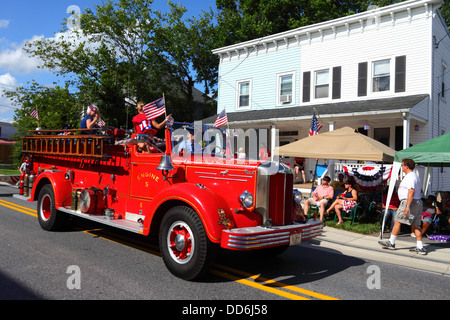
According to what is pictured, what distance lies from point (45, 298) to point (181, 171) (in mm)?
2354

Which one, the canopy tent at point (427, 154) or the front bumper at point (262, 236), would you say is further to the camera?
the canopy tent at point (427, 154)

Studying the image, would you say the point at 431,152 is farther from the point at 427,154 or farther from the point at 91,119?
the point at 91,119

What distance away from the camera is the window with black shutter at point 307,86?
1670 centimetres

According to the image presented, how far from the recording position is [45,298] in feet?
12.0

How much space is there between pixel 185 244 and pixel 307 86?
14.0 m

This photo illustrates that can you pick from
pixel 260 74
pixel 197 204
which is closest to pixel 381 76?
pixel 260 74

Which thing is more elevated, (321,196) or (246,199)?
(246,199)

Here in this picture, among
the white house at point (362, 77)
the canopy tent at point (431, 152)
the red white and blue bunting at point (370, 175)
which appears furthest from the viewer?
the white house at point (362, 77)

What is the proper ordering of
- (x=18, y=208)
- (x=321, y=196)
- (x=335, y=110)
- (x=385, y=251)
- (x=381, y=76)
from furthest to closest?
(x=381, y=76) < (x=335, y=110) < (x=321, y=196) < (x=18, y=208) < (x=385, y=251)

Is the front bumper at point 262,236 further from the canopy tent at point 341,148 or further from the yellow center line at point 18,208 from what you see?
the yellow center line at point 18,208

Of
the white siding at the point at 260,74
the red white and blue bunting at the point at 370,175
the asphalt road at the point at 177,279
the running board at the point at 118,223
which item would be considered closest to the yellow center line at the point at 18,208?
the asphalt road at the point at 177,279

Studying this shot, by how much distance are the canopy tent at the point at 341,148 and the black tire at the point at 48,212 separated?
6353 millimetres

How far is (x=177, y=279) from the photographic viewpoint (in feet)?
14.5
